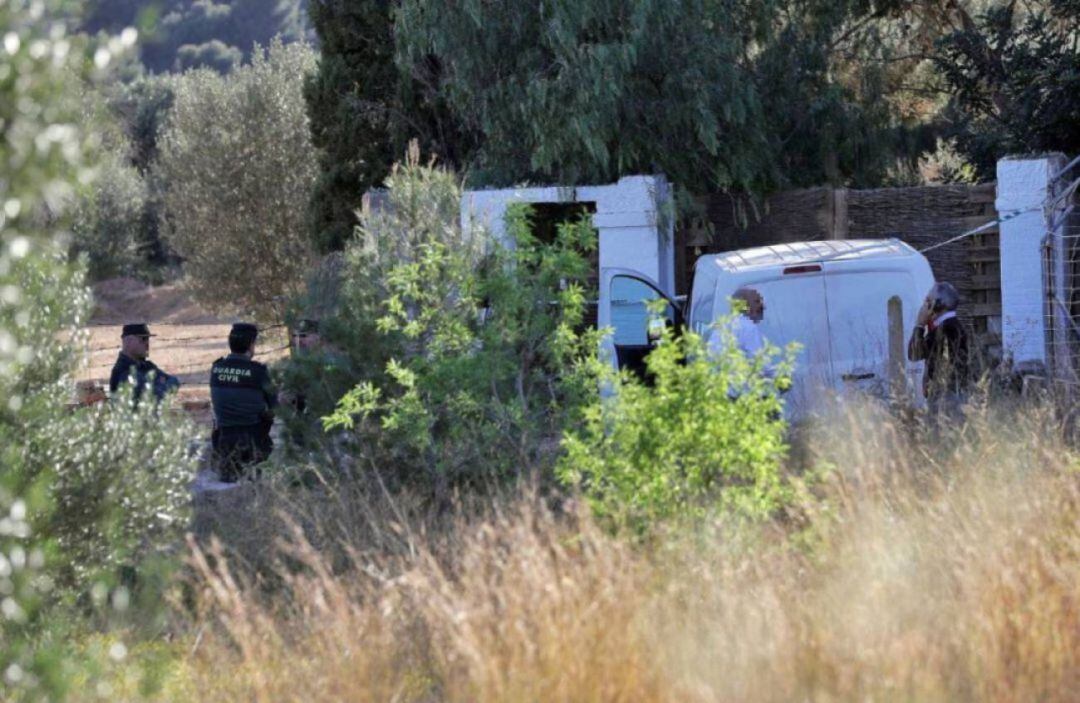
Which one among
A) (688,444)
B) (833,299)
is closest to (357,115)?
(833,299)

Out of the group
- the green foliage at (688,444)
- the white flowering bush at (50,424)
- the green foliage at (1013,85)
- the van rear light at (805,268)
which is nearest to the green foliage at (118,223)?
the green foliage at (1013,85)

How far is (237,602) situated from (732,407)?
234 cm

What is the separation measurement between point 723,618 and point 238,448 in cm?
598

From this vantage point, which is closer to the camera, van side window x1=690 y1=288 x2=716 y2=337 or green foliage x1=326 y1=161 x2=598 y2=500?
green foliage x1=326 y1=161 x2=598 y2=500

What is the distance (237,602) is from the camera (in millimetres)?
4629

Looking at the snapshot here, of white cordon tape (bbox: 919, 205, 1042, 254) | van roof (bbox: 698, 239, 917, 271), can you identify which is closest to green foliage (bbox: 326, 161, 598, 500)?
van roof (bbox: 698, 239, 917, 271)

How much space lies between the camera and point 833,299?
10266 millimetres

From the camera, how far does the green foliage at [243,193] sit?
25109 millimetres

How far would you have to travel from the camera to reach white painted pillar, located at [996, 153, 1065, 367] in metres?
11.8

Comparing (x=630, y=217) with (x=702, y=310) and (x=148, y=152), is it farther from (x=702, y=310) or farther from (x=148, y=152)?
(x=148, y=152)

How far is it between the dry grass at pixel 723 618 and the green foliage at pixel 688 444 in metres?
0.20

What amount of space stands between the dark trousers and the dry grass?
408cm

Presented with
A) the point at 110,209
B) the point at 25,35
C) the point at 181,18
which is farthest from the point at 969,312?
the point at 181,18

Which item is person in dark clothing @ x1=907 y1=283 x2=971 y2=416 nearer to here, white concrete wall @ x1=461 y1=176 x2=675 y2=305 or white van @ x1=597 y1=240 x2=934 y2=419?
white van @ x1=597 y1=240 x2=934 y2=419
